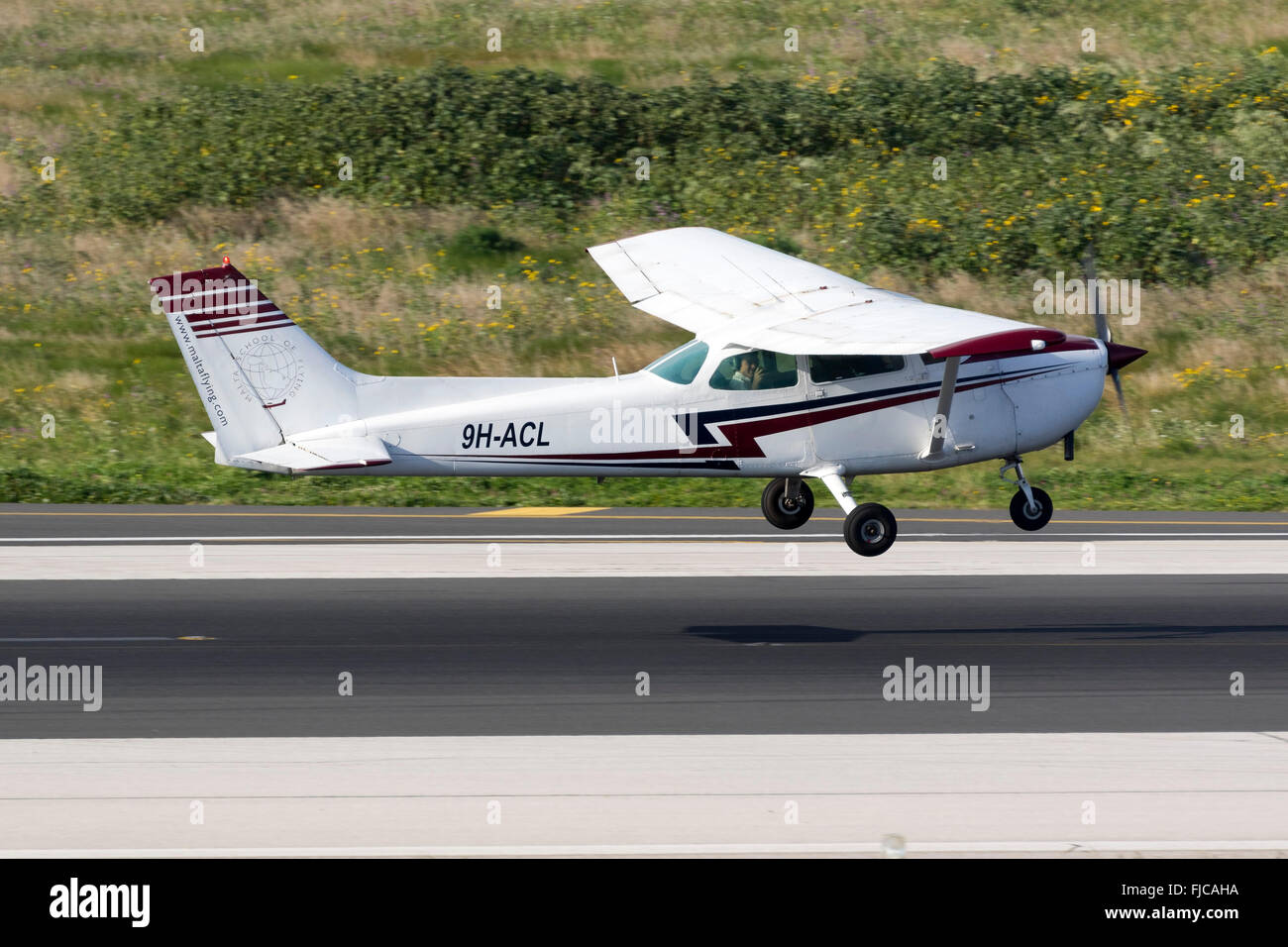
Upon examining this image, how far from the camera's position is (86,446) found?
26.8 meters

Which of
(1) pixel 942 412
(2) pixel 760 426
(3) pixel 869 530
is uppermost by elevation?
(1) pixel 942 412

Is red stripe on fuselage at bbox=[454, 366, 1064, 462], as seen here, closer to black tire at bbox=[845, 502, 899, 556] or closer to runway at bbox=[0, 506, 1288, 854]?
black tire at bbox=[845, 502, 899, 556]

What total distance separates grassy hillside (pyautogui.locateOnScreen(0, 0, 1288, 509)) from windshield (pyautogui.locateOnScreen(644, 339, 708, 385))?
7553mm

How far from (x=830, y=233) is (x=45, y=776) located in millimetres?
27261

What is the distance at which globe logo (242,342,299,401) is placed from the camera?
15992 mm

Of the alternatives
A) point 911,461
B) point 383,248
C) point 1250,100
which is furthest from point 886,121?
point 911,461

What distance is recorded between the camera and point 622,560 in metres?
18.8

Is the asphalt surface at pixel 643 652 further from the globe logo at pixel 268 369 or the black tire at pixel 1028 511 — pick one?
the globe logo at pixel 268 369

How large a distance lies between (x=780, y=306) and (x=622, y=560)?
3.66 metres

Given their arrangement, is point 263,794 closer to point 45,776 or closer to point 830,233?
point 45,776

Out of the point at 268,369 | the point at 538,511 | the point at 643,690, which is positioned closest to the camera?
the point at 643,690

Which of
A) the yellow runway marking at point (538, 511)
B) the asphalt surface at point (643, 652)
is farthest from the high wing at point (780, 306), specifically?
the yellow runway marking at point (538, 511)

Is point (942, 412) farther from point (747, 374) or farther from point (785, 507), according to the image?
point (785, 507)

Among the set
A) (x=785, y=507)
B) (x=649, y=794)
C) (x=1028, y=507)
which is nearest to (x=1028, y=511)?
(x=1028, y=507)
